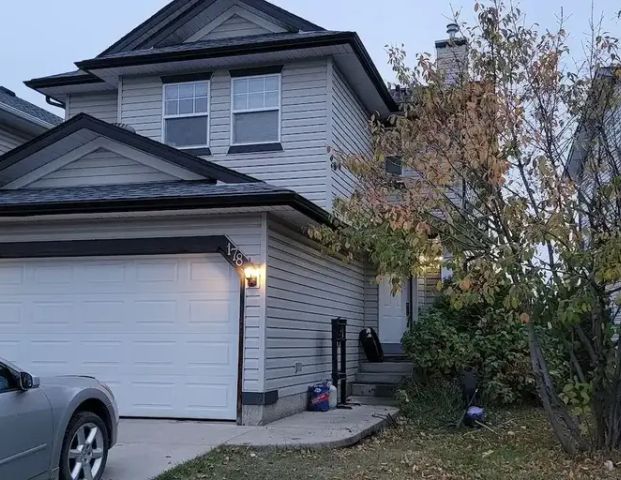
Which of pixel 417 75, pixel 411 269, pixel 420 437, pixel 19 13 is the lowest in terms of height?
pixel 420 437

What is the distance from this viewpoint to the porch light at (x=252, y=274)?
897 cm

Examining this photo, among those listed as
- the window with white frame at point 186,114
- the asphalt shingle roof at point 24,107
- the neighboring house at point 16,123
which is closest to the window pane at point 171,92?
the window with white frame at point 186,114

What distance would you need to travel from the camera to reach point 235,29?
12.6 meters

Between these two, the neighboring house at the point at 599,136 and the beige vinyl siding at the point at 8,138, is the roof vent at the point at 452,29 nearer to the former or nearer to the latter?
the neighboring house at the point at 599,136

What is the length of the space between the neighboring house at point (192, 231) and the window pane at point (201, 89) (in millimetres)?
58

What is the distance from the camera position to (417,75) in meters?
7.74

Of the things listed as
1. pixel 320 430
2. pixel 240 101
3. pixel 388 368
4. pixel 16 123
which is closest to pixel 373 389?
pixel 388 368

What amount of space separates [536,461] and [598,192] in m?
2.77

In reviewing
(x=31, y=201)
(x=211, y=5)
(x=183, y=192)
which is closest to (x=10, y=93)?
(x=211, y=5)

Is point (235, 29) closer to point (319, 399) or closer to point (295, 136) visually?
point (295, 136)

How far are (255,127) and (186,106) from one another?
4.56ft

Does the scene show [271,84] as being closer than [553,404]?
No

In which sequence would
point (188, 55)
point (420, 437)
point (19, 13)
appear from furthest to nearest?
point (19, 13) → point (188, 55) → point (420, 437)

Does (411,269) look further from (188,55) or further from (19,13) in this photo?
(19,13)
